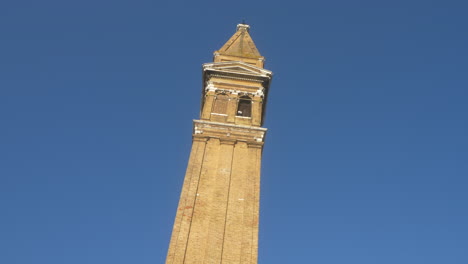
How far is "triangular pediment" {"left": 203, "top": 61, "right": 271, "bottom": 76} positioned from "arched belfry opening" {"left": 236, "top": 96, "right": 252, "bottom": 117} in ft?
5.29

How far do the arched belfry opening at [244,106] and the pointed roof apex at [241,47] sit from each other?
4.03 metres

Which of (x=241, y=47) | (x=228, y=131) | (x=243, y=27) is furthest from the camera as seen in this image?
(x=243, y=27)

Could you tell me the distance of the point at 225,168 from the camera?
2834 centimetres

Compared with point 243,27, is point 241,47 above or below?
below

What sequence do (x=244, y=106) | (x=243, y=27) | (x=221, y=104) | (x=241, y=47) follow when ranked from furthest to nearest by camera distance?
(x=243, y=27), (x=241, y=47), (x=244, y=106), (x=221, y=104)

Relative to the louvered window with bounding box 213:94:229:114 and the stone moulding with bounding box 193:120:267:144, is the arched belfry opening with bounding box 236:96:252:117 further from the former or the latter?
the stone moulding with bounding box 193:120:267:144

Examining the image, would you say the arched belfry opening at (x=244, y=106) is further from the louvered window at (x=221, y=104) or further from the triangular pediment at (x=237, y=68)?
the triangular pediment at (x=237, y=68)

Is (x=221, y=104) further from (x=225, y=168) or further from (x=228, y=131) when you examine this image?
(x=225, y=168)

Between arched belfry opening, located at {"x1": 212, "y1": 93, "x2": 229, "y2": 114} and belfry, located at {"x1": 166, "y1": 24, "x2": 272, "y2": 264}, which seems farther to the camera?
arched belfry opening, located at {"x1": 212, "y1": 93, "x2": 229, "y2": 114}

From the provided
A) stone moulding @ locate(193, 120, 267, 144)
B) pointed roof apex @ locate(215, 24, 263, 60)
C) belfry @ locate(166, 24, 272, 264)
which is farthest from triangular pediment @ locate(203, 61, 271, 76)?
stone moulding @ locate(193, 120, 267, 144)

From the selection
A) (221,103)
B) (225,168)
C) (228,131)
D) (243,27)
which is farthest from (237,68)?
(243,27)

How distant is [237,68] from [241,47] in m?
4.78

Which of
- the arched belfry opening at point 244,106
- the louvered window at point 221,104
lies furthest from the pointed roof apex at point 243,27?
the louvered window at point 221,104

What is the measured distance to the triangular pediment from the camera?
33.6 m
